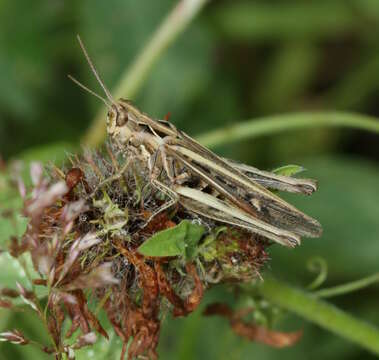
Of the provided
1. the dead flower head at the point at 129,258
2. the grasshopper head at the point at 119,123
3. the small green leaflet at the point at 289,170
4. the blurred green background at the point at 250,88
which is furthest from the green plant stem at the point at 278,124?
the dead flower head at the point at 129,258

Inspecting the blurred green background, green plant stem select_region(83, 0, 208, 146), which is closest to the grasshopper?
green plant stem select_region(83, 0, 208, 146)

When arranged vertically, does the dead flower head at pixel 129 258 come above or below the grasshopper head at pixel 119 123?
below

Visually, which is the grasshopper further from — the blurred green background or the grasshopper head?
the blurred green background

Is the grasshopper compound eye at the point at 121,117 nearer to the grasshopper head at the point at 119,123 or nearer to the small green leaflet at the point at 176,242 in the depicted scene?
the grasshopper head at the point at 119,123

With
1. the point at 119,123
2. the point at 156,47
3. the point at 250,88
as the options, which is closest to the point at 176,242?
the point at 119,123

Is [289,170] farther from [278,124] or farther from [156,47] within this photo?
[156,47]

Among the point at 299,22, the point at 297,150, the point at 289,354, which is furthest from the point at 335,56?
the point at 289,354
